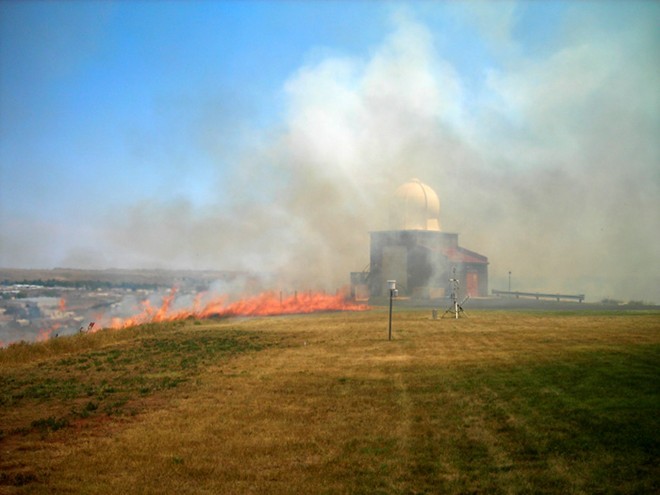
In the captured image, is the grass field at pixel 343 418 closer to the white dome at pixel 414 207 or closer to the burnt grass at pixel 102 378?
the burnt grass at pixel 102 378

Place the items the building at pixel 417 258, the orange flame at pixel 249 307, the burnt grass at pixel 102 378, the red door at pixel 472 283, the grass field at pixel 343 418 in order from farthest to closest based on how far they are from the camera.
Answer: the red door at pixel 472 283 → the building at pixel 417 258 → the orange flame at pixel 249 307 → the burnt grass at pixel 102 378 → the grass field at pixel 343 418

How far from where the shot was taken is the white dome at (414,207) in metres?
62.4

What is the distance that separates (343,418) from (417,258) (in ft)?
156

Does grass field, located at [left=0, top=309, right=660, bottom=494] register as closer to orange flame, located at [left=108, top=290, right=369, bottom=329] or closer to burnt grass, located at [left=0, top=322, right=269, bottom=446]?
burnt grass, located at [left=0, top=322, right=269, bottom=446]

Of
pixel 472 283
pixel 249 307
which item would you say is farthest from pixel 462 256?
pixel 249 307

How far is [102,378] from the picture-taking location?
1981cm

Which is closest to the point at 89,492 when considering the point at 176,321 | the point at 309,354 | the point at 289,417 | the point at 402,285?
the point at 289,417

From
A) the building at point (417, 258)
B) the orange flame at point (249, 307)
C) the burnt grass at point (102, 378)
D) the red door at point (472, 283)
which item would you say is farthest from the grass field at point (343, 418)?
the red door at point (472, 283)

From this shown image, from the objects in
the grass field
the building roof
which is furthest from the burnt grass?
the building roof

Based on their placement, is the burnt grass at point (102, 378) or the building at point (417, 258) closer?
the burnt grass at point (102, 378)

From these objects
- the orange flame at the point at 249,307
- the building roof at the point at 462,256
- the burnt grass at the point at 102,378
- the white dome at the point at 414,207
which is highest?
the white dome at the point at 414,207

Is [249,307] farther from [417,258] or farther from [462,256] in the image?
[462,256]

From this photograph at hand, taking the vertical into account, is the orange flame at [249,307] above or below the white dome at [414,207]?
below

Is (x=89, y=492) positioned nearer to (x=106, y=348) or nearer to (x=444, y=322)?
(x=106, y=348)
